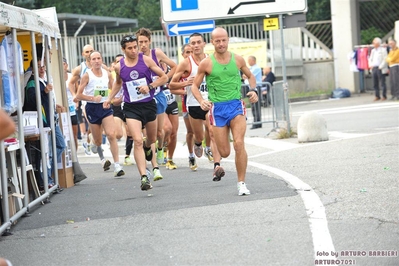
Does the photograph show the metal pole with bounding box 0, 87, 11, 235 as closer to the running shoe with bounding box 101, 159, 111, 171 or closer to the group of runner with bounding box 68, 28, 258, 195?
the group of runner with bounding box 68, 28, 258, 195

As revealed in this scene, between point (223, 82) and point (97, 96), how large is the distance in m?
4.28

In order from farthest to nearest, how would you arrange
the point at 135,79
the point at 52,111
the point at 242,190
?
the point at 52,111, the point at 135,79, the point at 242,190

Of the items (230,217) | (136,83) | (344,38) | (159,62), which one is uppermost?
(344,38)

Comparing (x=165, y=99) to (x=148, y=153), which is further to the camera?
(x=165, y=99)

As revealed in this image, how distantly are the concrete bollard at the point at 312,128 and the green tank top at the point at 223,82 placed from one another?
646 centimetres

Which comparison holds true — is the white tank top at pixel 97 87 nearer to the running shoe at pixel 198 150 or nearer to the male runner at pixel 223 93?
the running shoe at pixel 198 150

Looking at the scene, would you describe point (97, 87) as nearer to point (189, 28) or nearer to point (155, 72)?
point (155, 72)

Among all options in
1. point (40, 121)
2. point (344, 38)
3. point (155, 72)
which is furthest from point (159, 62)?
point (344, 38)

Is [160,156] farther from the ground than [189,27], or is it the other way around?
[189,27]

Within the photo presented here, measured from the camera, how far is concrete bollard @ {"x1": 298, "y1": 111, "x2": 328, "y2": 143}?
17495 millimetres

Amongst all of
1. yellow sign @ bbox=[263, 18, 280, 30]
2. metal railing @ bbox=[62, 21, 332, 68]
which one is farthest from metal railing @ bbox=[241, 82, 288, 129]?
metal railing @ bbox=[62, 21, 332, 68]

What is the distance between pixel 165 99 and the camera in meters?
14.5

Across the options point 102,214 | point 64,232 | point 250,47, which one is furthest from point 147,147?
point 250,47

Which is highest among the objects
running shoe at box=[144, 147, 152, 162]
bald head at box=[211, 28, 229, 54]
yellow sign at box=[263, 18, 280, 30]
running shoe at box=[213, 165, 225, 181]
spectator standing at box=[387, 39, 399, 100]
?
yellow sign at box=[263, 18, 280, 30]
